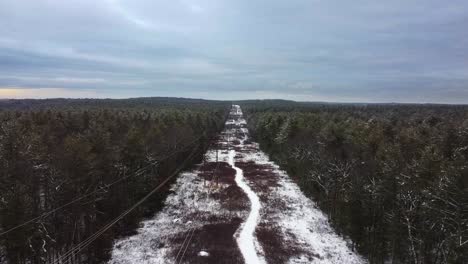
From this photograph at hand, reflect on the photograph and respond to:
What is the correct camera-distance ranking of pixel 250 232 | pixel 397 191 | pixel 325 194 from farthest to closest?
1. pixel 325 194
2. pixel 250 232
3. pixel 397 191

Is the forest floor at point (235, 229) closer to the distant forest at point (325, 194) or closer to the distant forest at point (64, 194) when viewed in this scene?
the distant forest at point (325, 194)

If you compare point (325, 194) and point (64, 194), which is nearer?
point (64, 194)

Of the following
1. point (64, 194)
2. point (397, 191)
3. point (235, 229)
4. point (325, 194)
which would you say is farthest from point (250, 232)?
point (64, 194)

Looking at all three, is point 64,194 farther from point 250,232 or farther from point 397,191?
point 397,191

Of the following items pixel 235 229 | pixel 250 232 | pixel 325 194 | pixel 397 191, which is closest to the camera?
pixel 397 191

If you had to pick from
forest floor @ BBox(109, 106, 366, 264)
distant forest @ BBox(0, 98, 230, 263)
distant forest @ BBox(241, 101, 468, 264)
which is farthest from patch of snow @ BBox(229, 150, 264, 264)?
distant forest @ BBox(0, 98, 230, 263)

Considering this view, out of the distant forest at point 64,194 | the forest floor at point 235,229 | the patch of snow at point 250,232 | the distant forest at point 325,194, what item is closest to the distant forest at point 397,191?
the distant forest at point 325,194

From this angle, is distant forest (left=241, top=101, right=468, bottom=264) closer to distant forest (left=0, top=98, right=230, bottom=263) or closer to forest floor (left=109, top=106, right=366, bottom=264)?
forest floor (left=109, top=106, right=366, bottom=264)

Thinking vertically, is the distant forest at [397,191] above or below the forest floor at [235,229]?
above

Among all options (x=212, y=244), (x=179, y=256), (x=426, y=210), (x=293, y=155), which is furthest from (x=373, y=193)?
(x=293, y=155)
